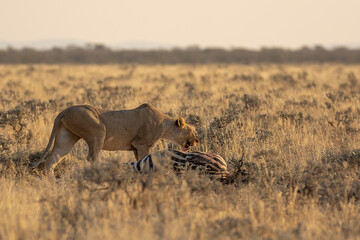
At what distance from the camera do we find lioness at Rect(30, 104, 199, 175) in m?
7.28

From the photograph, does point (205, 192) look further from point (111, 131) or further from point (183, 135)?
point (183, 135)

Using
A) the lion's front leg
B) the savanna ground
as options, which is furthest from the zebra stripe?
the lion's front leg

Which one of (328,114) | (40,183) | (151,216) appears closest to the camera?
(151,216)

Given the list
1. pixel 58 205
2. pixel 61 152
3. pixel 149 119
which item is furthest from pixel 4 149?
pixel 58 205

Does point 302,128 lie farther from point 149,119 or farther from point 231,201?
point 231,201

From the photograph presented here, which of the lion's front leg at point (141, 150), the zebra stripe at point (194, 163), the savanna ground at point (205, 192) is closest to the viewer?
the savanna ground at point (205, 192)

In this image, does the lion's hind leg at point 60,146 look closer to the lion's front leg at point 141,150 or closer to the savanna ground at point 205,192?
the savanna ground at point 205,192

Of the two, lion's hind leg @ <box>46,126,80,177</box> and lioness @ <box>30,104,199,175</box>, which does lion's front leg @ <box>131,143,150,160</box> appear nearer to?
lioness @ <box>30,104,199,175</box>

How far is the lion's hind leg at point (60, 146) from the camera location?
24.4 feet

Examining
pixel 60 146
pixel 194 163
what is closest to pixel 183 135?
pixel 194 163

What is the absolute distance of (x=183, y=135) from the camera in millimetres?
8641

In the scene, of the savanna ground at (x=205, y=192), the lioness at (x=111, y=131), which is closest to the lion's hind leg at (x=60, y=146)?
the lioness at (x=111, y=131)

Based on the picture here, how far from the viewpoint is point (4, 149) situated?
788 cm

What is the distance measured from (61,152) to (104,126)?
761 millimetres
